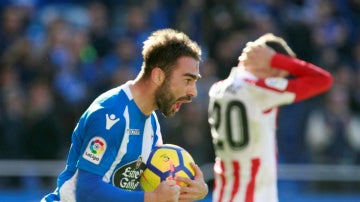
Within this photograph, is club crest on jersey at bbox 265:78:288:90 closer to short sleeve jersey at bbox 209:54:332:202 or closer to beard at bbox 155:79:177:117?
short sleeve jersey at bbox 209:54:332:202

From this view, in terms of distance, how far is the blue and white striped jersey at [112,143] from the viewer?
5371mm

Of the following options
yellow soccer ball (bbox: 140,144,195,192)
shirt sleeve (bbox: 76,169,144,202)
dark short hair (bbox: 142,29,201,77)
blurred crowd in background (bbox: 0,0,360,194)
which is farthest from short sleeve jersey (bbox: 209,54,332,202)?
blurred crowd in background (bbox: 0,0,360,194)

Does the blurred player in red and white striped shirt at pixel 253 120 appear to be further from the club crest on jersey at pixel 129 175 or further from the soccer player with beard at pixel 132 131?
the club crest on jersey at pixel 129 175

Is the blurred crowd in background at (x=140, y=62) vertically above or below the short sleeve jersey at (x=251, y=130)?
above

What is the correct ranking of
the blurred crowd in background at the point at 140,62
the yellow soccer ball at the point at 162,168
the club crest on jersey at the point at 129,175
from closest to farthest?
the club crest on jersey at the point at 129,175
the yellow soccer ball at the point at 162,168
the blurred crowd in background at the point at 140,62

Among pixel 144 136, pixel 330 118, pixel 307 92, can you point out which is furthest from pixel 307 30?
pixel 144 136

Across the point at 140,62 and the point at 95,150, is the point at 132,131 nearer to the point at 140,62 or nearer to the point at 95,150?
the point at 95,150

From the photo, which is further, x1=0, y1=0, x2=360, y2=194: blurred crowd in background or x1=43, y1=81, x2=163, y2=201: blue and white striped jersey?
x1=0, y1=0, x2=360, y2=194: blurred crowd in background

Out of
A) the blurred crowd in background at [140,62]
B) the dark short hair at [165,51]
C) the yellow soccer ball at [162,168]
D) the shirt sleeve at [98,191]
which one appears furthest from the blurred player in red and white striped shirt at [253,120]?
the blurred crowd in background at [140,62]

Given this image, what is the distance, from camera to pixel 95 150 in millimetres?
5359

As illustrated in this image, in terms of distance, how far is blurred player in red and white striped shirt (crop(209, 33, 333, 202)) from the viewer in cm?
767

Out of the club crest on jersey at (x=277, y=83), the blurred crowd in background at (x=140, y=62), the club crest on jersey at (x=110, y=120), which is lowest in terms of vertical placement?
the club crest on jersey at (x=110, y=120)

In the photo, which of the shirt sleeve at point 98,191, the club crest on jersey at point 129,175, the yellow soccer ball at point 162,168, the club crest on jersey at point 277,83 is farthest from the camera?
the club crest on jersey at point 277,83

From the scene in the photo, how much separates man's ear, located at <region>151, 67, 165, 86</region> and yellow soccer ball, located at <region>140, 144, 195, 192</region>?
467 millimetres
